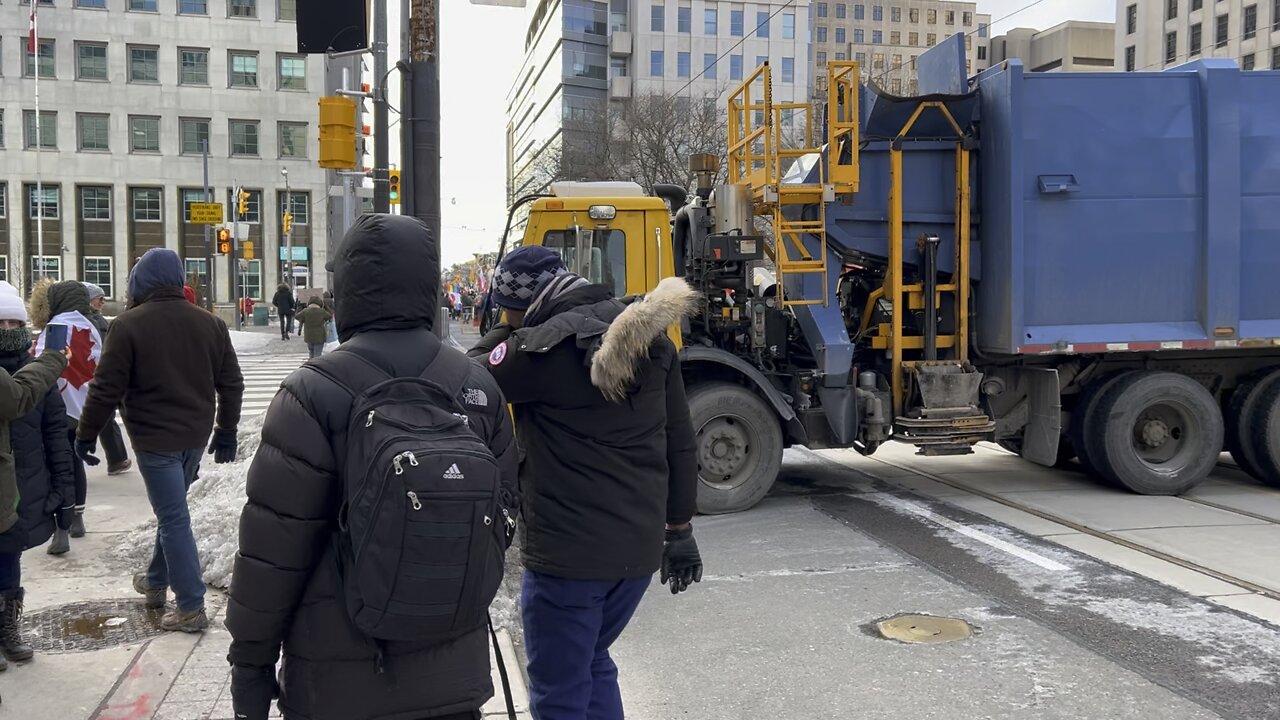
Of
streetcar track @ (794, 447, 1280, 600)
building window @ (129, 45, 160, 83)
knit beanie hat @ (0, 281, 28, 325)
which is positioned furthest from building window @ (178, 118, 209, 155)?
knit beanie hat @ (0, 281, 28, 325)

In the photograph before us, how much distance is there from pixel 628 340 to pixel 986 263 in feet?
21.4

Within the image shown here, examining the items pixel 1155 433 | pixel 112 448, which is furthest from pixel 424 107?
pixel 1155 433

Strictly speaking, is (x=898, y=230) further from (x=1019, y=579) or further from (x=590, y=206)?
(x=1019, y=579)

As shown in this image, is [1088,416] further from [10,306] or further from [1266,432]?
[10,306]

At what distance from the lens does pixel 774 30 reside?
84688 millimetres

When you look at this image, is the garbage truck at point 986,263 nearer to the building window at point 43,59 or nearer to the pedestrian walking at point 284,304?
the pedestrian walking at point 284,304

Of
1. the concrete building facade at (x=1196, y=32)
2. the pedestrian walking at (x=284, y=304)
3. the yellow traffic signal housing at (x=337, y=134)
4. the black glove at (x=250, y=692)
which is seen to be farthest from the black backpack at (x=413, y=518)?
the concrete building facade at (x=1196, y=32)

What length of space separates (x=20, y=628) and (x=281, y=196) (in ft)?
194

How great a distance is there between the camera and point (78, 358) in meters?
7.07

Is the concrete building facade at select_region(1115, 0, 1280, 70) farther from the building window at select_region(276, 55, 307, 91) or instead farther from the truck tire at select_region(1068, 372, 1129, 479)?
the truck tire at select_region(1068, 372, 1129, 479)

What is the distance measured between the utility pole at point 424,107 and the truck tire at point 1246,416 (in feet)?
24.2

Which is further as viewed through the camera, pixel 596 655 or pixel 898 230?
pixel 898 230

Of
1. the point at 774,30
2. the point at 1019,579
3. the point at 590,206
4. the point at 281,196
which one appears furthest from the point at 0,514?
the point at 774,30

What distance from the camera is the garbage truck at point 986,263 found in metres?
A: 8.60
